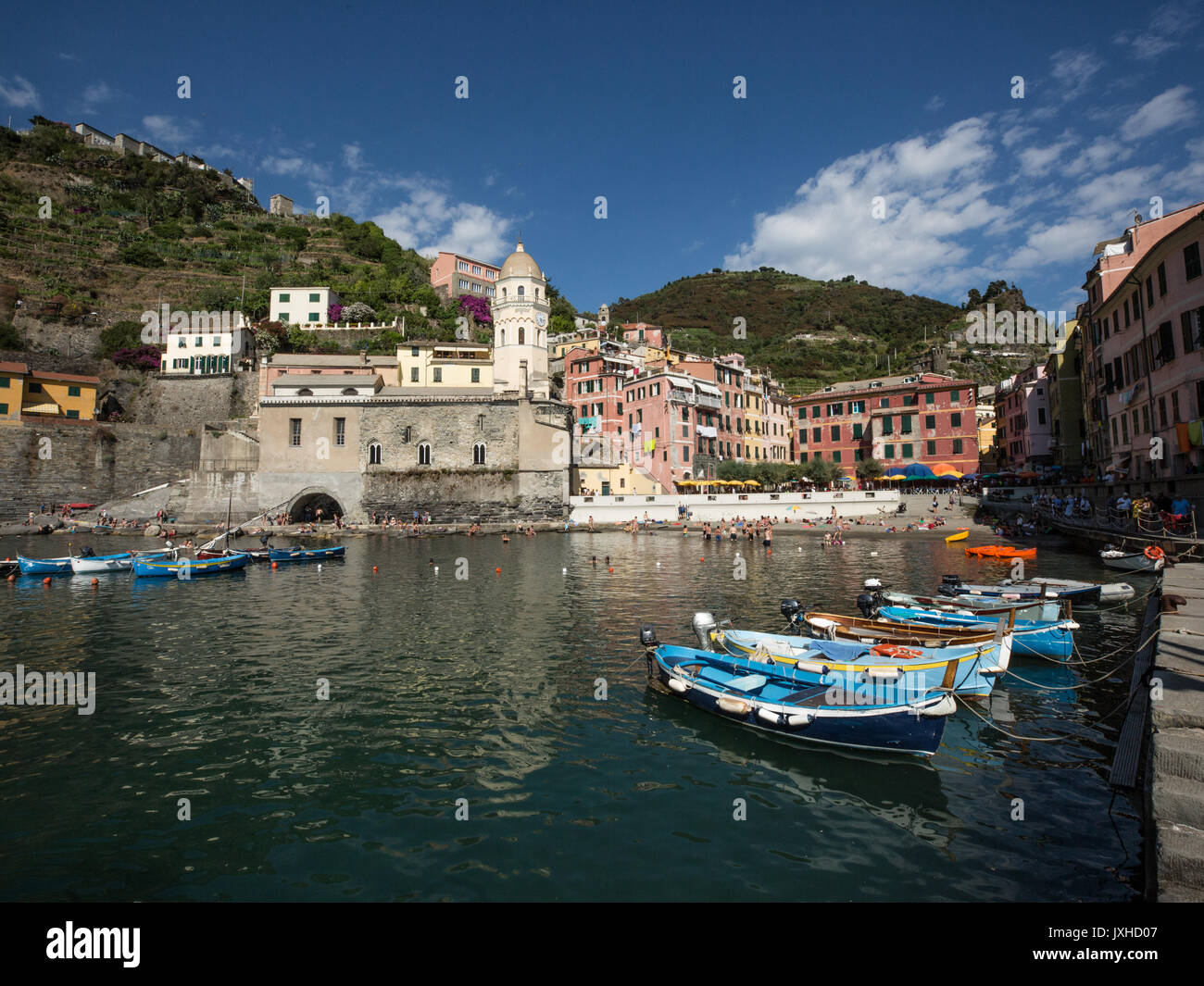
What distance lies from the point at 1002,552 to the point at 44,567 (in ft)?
149

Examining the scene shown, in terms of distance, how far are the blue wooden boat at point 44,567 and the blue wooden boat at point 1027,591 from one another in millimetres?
36560

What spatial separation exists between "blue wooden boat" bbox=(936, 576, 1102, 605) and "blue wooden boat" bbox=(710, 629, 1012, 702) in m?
6.49

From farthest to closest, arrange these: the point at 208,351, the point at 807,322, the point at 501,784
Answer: the point at 807,322, the point at 208,351, the point at 501,784

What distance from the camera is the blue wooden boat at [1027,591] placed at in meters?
17.4

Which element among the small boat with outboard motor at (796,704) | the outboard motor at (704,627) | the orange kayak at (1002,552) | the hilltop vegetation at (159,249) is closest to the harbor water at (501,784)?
the small boat with outboard motor at (796,704)

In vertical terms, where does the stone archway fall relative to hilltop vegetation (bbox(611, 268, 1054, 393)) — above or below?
below

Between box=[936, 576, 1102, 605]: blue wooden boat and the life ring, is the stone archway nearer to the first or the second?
box=[936, 576, 1102, 605]: blue wooden boat

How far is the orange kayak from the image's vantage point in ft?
98.8

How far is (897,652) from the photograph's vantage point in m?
11.3

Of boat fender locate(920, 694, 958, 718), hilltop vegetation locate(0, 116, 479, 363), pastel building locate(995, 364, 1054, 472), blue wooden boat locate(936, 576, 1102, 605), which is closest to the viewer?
boat fender locate(920, 694, 958, 718)

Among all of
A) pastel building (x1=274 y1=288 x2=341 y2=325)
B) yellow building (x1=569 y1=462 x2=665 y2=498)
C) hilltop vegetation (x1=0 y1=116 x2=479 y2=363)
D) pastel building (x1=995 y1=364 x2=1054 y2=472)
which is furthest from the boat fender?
pastel building (x1=274 y1=288 x2=341 y2=325)

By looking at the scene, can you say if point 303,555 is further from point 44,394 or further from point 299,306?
point 299,306

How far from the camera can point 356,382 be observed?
56.2 meters

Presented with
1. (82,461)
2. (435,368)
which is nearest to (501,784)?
(435,368)
